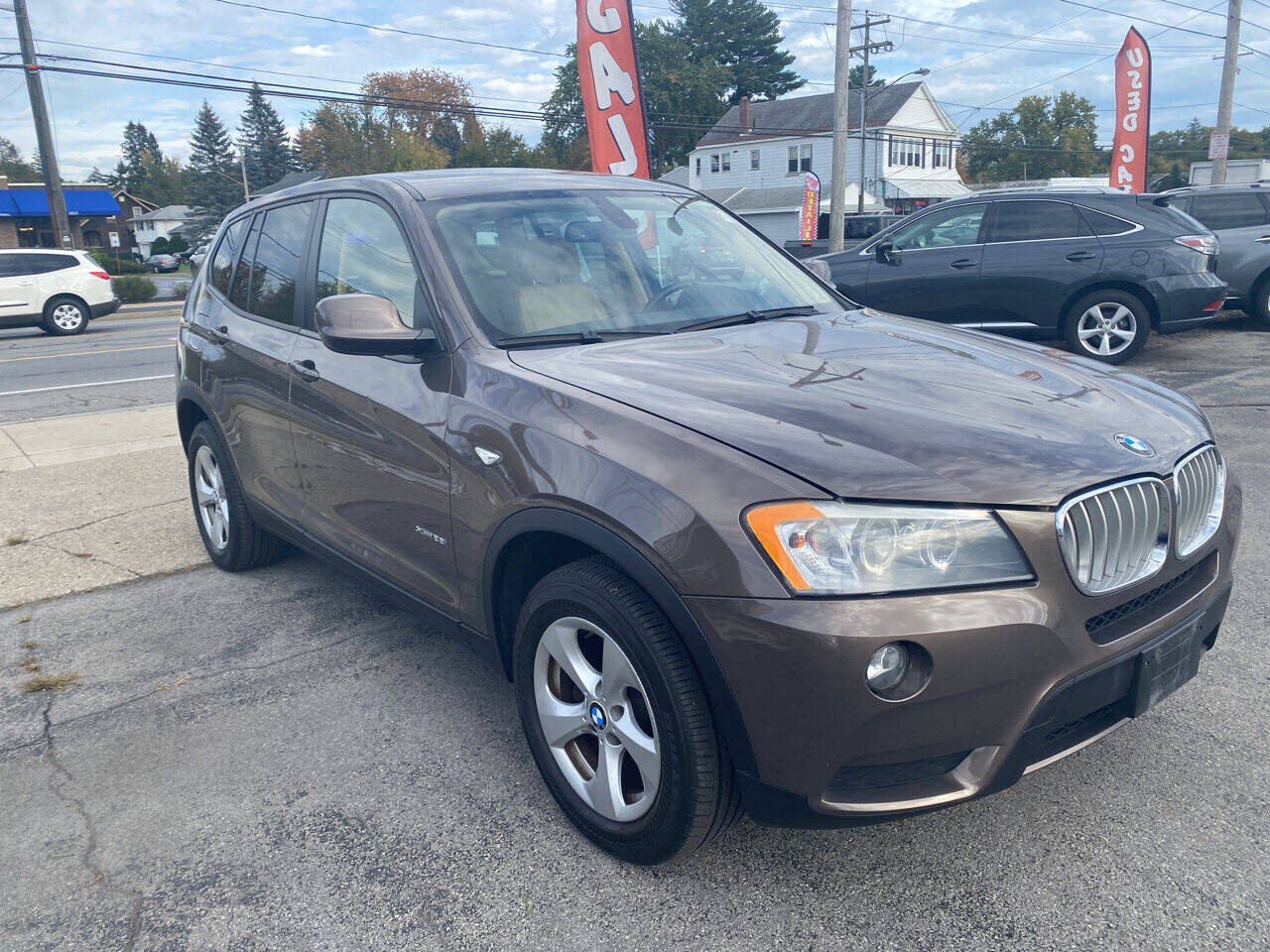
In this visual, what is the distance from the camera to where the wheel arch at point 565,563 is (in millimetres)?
2100

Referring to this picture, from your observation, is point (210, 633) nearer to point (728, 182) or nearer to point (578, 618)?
point (578, 618)

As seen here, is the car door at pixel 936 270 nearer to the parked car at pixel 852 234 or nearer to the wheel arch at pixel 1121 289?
the wheel arch at pixel 1121 289

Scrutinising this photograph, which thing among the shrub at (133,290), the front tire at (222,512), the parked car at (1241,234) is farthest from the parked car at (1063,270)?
the shrub at (133,290)

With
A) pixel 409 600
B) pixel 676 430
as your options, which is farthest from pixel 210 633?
pixel 676 430

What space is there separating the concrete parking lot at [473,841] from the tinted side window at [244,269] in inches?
63.8

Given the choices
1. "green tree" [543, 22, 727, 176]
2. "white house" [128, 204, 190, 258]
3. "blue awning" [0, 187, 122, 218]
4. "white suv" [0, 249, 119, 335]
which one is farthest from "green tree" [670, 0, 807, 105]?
"white suv" [0, 249, 119, 335]

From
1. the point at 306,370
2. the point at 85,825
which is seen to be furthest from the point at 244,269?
the point at 85,825

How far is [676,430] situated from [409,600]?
137 centimetres

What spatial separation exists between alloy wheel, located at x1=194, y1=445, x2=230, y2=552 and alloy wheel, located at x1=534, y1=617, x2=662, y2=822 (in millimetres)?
2587

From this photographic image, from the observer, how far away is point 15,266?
63.0 feet

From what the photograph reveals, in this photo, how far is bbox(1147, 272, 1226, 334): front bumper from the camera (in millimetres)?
9414

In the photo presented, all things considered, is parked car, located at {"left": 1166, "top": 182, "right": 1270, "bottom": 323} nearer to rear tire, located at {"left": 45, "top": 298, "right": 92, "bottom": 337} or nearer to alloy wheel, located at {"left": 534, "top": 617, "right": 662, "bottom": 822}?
alloy wheel, located at {"left": 534, "top": 617, "right": 662, "bottom": 822}

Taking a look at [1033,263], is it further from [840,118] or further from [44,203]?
[44,203]

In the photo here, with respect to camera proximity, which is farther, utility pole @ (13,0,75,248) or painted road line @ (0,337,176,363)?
utility pole @ (13,0,75,248)
